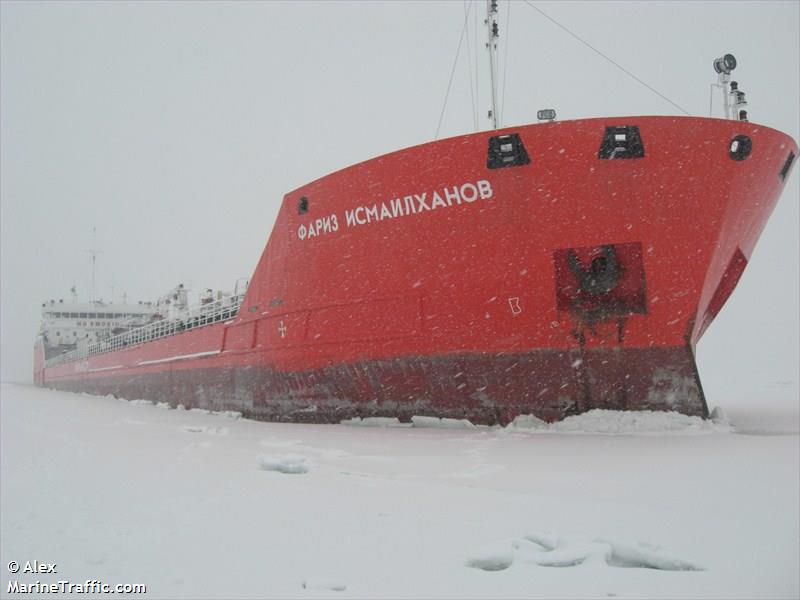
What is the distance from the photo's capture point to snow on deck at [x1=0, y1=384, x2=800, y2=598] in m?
2.23

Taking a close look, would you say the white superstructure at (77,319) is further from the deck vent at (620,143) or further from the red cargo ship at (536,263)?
the deck vent at (620,143)

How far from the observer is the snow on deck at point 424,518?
2.23m

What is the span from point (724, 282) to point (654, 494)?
4882mm

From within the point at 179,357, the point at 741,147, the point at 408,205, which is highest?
the point at 741,147

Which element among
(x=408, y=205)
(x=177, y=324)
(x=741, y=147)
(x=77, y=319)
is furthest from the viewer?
(x=77, y=319)

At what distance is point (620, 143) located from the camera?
5777mm

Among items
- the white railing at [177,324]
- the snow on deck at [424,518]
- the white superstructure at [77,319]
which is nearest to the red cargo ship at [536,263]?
the snow on deck at [424,518]

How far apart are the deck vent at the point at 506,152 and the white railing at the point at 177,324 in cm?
554

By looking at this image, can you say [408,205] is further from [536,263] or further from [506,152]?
[536,263]

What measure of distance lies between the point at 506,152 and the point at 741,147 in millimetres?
2184

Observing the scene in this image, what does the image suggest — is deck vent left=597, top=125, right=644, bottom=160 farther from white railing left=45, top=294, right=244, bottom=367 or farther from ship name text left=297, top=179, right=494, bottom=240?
white railing left=45, top=294, right=244, bottom=367

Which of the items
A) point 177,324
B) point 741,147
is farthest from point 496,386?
point 177,324

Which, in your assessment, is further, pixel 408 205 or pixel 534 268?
pixel 408 205

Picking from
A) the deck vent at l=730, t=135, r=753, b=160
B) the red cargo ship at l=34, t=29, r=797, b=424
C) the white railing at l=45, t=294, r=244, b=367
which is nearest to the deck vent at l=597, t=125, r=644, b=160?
the red cargo ship at l=34, t=29, r=797, b=424
